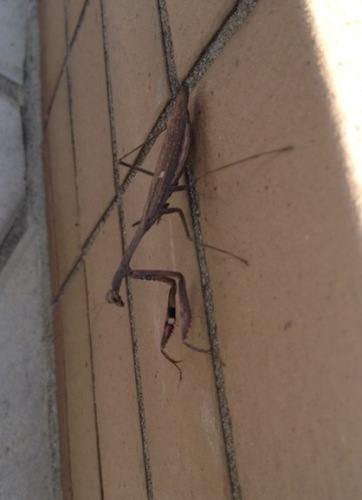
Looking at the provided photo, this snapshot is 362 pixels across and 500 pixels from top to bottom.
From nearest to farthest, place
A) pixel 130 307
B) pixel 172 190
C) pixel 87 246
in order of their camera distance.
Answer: pixel 172 190, pixel 130 307, pixel 87 246

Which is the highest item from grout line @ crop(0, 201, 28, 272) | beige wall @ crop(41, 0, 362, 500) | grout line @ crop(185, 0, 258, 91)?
grout line @ crop(0, 201, 28, 272)

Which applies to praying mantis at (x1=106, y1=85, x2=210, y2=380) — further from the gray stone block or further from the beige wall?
the gray stone block

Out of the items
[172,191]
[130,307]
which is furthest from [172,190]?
[130,307]

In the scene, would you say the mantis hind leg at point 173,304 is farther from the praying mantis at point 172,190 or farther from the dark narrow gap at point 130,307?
the dark narrow gap at point 130,307

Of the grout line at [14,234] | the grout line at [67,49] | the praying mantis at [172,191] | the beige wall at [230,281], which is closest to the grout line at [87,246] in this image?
the beige wall at [230,281]

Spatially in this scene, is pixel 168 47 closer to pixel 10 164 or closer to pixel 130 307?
pixel 130 307

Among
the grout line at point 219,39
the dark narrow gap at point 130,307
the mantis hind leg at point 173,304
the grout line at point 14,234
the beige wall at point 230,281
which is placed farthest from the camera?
the grout line at point 14,234

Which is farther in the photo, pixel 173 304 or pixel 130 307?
pixel 130 307

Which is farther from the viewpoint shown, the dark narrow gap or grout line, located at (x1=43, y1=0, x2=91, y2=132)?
grout line, located at (x1=43, y1=0, x2=91, y2=132)

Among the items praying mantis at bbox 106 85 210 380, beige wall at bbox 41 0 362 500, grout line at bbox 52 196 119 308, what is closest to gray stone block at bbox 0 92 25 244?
grout line at bbox 52 196 119 308

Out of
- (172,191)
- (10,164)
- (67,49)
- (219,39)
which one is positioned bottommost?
(172,191)

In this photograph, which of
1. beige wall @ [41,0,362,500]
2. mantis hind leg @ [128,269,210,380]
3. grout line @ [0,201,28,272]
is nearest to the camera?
beige wall @ [41,0,362,500]

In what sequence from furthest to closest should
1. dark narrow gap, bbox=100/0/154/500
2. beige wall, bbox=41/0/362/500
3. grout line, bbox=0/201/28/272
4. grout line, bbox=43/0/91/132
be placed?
grout line, bbox=0/201/28/272, grout line, bbox=43/0/91/132, dark narrow gap, bbox=100/0/154/500, beige wall, bbox=41/0/362/500
